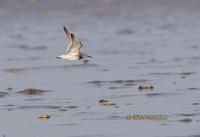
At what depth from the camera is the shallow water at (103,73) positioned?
13.1 meters

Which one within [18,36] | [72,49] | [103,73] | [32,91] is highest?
[18,36]

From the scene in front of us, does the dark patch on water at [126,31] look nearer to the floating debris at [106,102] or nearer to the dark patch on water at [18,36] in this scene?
the dark patch on water at [18,36]

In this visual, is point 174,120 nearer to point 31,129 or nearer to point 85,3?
point 31,129

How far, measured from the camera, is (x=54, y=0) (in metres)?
36.0

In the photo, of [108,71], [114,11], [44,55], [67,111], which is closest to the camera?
[67,111]

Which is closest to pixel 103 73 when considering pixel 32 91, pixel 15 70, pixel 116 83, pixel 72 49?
pixel 116 83

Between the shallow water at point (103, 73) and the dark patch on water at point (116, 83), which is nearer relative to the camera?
the shallow water at point (103, 73)

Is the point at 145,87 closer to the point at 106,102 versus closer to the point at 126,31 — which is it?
the point at 106,102

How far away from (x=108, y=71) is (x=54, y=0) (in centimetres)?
1754

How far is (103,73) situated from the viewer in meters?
18.5

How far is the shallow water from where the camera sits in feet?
43.1

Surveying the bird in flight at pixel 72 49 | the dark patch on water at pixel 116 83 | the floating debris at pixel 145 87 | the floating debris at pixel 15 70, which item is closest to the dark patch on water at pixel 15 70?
the floating debris at pixel 15 70

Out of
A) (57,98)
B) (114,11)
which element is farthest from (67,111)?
(114,11)

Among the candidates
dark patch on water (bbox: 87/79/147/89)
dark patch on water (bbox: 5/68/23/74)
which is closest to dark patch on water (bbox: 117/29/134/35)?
dark patch on water (bbox: 5/68/23/74)
